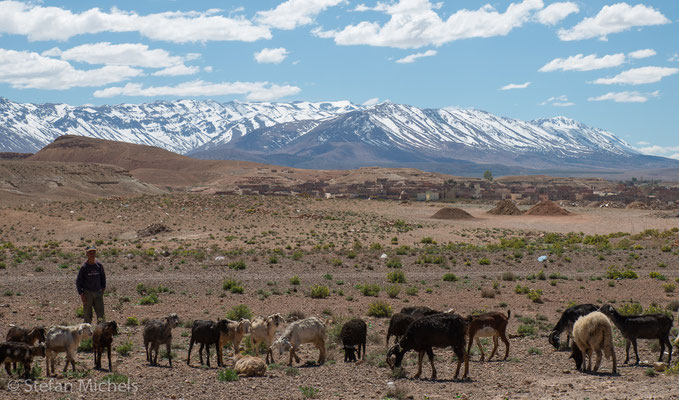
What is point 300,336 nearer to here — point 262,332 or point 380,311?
point 262,332

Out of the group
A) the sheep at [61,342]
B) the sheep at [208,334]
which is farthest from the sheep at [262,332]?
the sheep at [61,342]

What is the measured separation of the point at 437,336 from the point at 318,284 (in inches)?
518

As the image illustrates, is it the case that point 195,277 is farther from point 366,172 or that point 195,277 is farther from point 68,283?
point 366,172

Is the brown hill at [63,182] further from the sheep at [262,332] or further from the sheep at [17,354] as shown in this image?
the sheep at [17,354]

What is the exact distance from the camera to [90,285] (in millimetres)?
13914

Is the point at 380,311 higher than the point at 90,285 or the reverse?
the reverse

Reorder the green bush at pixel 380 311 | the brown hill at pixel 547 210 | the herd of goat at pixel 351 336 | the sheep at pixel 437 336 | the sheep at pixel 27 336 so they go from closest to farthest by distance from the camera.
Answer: the herd of goat at pixel 351 336, the sheep at pixel 437 336, the sheep at pixel 27 336, the green bush at pixel 380 311, the brown hill at pixel 547 210

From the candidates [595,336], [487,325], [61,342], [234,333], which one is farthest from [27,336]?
[595,336]

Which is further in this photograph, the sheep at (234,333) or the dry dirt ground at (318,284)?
the sheep at (234,333)

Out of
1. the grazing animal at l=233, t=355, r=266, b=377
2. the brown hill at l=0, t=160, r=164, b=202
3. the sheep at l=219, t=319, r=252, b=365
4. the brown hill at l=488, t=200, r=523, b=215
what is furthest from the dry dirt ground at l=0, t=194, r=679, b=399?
the brown hill at l=0, t=160, r=164, b=202

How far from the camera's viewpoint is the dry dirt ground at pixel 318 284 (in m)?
10.7

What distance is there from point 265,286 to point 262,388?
13242 millimetres

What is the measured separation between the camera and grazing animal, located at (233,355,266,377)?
37.4 ft

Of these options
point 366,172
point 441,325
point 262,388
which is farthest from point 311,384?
point 366,172
